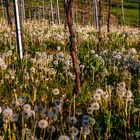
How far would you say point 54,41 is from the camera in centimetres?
1599

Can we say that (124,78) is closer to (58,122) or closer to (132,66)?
(132,66)

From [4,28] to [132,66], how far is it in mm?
9469

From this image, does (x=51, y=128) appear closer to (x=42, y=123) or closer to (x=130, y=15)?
(x=42, y=123)

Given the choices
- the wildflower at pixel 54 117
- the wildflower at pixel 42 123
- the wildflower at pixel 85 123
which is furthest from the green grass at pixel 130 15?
the wildflower at pixel 42 123

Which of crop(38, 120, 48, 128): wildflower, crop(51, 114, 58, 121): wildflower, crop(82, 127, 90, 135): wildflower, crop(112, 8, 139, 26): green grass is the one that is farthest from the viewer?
crop(112, 8, 139, 26): green grass

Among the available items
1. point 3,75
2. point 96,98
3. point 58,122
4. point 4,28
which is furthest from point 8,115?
point 4,28

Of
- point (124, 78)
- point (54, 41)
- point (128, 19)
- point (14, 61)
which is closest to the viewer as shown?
point (124, 78)

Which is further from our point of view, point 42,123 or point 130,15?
point 130,15

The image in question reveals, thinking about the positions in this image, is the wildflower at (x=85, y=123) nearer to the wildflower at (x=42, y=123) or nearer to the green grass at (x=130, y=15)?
the wildflower at (x=42, y=123)

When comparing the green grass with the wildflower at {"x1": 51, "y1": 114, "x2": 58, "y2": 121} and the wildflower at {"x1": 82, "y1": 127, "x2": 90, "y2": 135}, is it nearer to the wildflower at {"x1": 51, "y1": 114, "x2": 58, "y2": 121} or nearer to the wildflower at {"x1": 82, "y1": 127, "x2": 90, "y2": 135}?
the wildflower at {"x1": 51, "y1": 114, "x2": 58, "y2": 121}

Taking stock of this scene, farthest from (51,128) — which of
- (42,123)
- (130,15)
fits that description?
(130,15)

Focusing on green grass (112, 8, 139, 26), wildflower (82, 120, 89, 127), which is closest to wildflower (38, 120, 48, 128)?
wildflower (82, 120, 89, 127)

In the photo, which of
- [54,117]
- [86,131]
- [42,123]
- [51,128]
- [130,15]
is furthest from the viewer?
[130,15]

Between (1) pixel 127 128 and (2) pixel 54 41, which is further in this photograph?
(2) pixel 54 41
